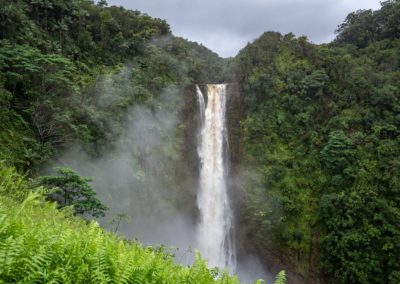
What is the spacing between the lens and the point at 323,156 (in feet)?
71.1

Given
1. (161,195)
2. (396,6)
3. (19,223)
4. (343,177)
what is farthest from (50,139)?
(396,6)

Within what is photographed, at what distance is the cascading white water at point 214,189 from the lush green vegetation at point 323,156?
1.76 metres

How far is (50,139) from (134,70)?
903 cm

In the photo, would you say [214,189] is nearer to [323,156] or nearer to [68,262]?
[323,156]

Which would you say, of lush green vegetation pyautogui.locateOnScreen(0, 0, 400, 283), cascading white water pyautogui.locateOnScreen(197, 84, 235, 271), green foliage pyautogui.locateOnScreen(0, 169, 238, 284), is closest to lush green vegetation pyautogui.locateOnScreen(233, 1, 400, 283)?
lush green vegetation pyautogui.locateOnScreen(0, 0, 400, 283)

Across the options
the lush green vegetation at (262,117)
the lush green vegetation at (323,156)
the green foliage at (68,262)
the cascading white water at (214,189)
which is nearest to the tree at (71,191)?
the lush green vegetation at (262,117)

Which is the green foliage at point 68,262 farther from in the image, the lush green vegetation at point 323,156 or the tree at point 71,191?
the lush green vegetation at point 323,156

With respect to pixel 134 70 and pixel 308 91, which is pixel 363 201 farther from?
pixel 134 70

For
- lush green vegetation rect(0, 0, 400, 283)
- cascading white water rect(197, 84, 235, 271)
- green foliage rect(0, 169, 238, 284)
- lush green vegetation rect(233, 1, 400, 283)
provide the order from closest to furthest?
green foliage rect(0, 169, 238, 284), lush green vegetation rect(0, 0, 400, 283), lush green vegetation rect(233, 1, 400, 283), cascading white water rect(197, 84, 235, 271)

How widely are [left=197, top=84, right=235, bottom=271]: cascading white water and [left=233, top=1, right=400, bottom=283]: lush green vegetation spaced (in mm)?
1761

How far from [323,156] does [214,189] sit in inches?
304

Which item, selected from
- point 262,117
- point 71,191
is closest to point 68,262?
point 71,191

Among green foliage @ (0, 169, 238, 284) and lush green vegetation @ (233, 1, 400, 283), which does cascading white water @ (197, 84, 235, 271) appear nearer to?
lush green vegetation @ (233, 1, 400, 283)

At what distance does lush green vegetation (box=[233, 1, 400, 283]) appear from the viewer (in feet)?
61.0
